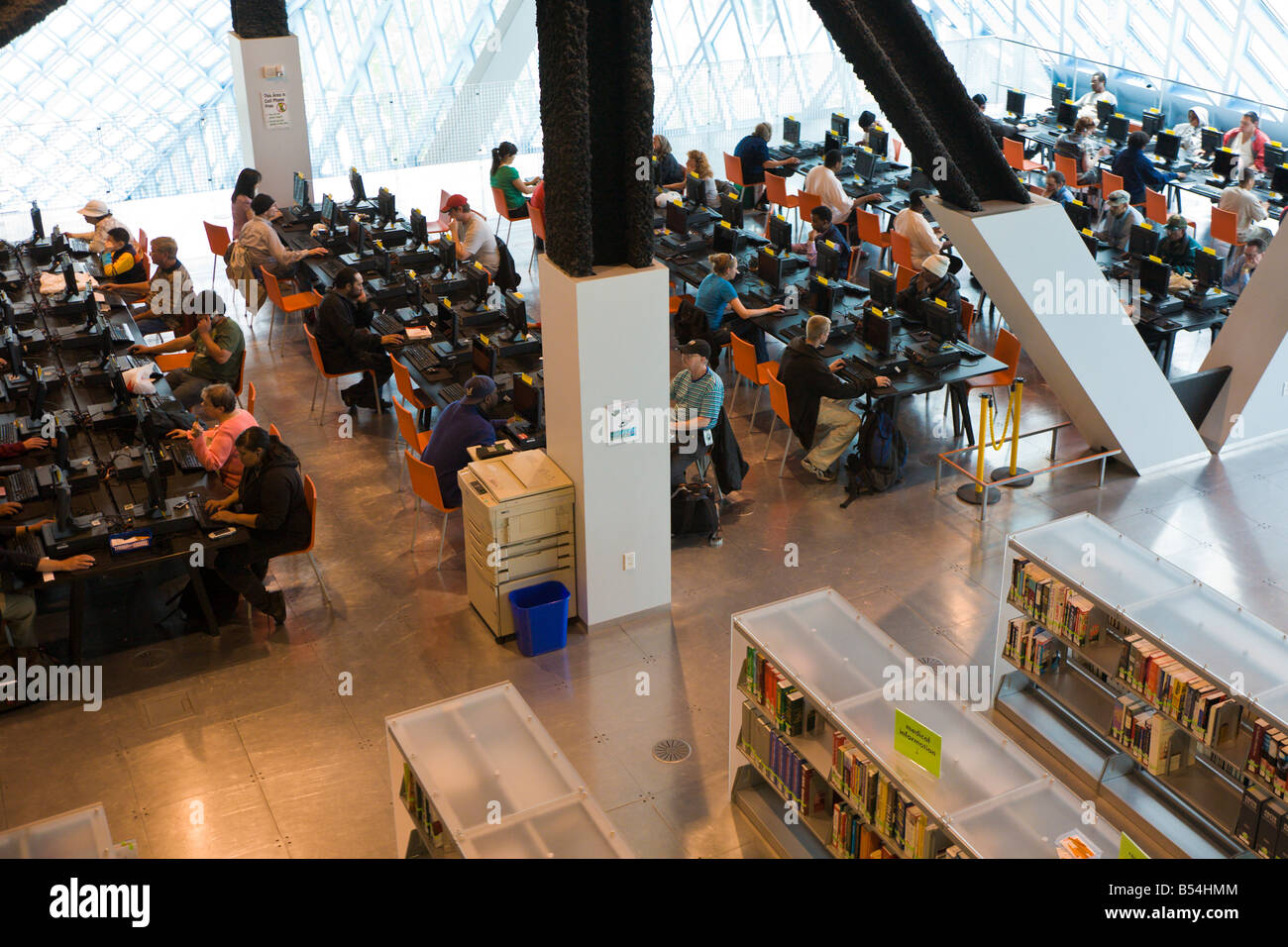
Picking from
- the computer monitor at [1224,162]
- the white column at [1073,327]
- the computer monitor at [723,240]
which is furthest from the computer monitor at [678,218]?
the computer monitor at [1224,162]

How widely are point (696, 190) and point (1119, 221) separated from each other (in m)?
4.09

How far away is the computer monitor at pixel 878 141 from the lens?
571 inches

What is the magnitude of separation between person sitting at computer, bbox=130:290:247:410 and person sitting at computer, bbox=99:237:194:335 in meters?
0.76

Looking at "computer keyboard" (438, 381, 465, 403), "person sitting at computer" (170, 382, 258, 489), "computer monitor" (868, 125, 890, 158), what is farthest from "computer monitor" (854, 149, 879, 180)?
"person sitting at computer" (170, 382, 258, 489)

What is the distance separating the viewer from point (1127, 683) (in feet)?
19.8

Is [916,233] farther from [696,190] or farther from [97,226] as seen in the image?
[97,226]

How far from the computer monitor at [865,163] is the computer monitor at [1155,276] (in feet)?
13.9

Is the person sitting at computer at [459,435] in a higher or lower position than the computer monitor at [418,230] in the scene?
lower

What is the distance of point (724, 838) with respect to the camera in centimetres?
609

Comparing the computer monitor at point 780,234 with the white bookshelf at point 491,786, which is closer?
the white bookshelf at point 491,786

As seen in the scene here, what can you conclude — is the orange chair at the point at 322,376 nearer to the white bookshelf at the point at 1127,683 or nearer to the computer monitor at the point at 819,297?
the computer monitor at the point at 819,297
